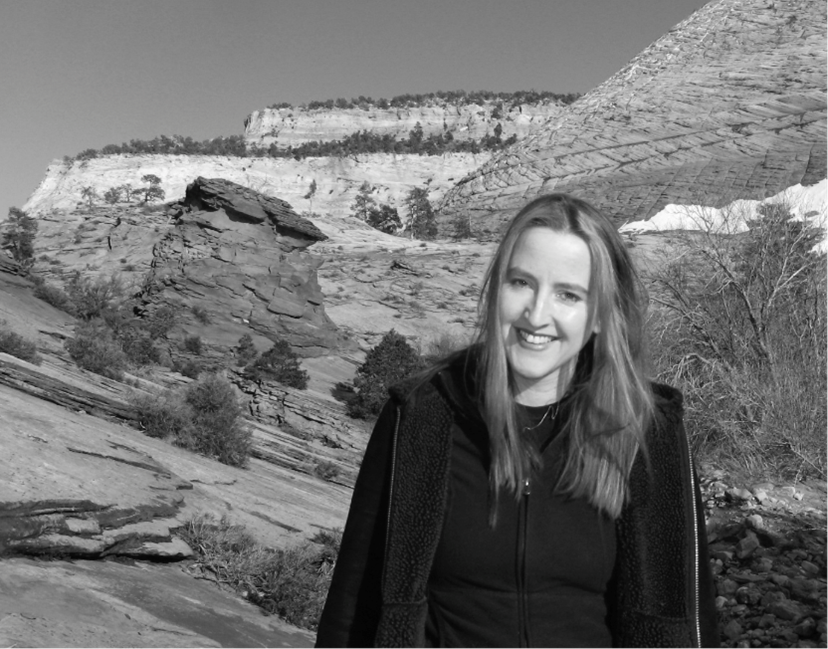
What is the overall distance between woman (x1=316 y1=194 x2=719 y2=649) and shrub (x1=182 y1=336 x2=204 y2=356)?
790 inches

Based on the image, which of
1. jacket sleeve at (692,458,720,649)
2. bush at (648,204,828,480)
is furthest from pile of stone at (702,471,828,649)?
jacket sleeve at (692,458,720,649)

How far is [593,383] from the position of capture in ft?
5.90

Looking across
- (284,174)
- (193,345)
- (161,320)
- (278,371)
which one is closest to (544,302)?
(278,371)

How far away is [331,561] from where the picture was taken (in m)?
7.23

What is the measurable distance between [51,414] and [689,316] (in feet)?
28.7

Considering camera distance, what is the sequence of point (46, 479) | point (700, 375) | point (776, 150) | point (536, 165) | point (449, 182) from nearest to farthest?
point (46, 479) < point (700, 375) < point (776, 150) < point (536, 165) < point (449, 182)

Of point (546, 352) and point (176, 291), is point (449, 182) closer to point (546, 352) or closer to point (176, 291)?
point (176, 291)

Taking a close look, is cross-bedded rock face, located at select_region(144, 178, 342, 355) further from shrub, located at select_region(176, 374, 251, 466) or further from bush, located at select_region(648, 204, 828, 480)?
bush, located at select_region(648, 204, 828, 480)

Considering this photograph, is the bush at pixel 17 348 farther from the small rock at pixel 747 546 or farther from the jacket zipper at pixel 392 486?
the jacket zipper at pixel 392 486

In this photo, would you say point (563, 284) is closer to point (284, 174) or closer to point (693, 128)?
point (693, 128)

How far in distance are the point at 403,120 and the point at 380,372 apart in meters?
92.0

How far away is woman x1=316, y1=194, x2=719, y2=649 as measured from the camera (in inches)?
65.7

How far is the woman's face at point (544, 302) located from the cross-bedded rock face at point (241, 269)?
21.6m

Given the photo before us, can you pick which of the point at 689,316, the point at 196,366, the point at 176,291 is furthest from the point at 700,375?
the point at 176,291
